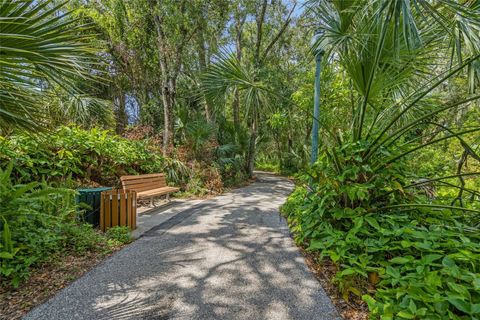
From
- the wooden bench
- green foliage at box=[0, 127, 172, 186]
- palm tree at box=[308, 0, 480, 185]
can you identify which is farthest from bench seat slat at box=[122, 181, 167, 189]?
palm tree at box=[308, 0, 480, 185]

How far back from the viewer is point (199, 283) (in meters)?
2.49

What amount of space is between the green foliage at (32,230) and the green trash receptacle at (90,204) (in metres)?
0.41

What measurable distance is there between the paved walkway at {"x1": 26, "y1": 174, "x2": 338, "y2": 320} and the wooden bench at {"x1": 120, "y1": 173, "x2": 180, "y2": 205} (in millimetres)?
1496

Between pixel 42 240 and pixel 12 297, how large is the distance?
0.70m

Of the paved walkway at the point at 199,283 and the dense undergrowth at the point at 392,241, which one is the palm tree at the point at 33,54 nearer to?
the paved walkway at the point at 199,283

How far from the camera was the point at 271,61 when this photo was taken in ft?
46.6

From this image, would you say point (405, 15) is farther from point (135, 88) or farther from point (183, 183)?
point (135, 88)

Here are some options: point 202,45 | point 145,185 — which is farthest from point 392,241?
point 202,45

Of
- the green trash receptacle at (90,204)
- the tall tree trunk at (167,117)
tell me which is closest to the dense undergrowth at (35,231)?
the green trash receptacle at (90,204)

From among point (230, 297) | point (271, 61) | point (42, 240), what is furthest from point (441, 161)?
point (271, 61)

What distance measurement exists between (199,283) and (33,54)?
8.21ft

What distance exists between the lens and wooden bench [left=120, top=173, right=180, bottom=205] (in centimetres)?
523

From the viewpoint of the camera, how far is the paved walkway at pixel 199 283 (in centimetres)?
203

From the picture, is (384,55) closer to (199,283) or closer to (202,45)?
(199,283)
